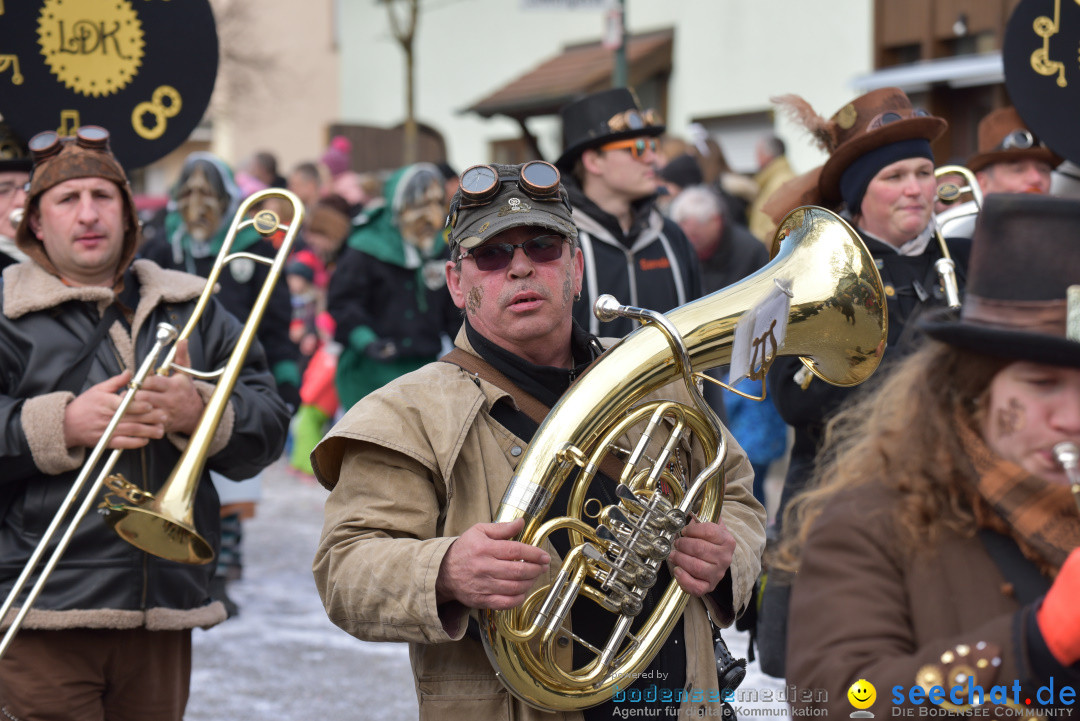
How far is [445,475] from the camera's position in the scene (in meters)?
2.75

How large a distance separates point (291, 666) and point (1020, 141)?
407cm

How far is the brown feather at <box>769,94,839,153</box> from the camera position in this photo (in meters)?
4.64

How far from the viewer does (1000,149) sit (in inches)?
245

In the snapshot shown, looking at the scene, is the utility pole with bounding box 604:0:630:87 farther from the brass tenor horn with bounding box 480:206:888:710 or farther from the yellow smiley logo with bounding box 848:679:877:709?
the yellow smiley logo with bounding box 848:679:877:709

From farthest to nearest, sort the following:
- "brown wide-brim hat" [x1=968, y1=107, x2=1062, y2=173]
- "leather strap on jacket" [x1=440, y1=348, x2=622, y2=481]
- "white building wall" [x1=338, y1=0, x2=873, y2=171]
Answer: "white building wall" [x1=338, y1=0, x2=873, y2=171] → "brown wide-brim hat" [x1=968, y1=107, x2=1062, y2=173] → "leather strap on jacket" [x1=440, y1=348, x2=622, y2=481]

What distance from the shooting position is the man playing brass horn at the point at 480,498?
2.63m

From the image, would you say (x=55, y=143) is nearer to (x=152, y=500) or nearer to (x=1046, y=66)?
(x=152, y=500)

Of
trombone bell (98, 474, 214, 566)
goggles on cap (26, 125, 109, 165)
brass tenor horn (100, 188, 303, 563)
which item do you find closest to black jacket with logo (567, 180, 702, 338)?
brass tenor horn (100, 188, 303, 563)

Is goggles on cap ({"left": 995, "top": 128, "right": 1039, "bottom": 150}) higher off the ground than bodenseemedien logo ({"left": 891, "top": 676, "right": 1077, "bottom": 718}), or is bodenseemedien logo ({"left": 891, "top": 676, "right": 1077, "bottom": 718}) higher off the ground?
goggles on cap ({"left": 995, "top": 128, "right": 1039, "bottom": 150})

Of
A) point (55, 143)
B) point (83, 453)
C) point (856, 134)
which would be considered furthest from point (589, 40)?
point (83, 453)

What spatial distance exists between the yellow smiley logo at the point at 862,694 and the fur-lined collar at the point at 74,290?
245cm

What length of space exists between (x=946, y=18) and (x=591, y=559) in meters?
11.8

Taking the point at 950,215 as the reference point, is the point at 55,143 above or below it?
above

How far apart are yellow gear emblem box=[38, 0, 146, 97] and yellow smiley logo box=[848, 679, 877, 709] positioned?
3.34 m
